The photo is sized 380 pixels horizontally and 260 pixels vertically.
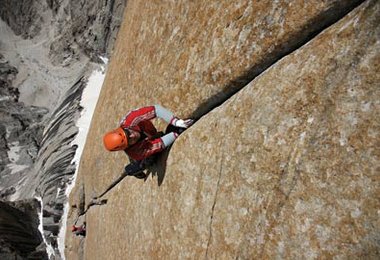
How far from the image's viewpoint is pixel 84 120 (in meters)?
23.1

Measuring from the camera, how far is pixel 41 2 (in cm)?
3241

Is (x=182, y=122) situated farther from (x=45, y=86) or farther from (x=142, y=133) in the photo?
(x=45, y=86)

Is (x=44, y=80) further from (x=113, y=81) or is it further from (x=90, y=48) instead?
(x=113, y=81)

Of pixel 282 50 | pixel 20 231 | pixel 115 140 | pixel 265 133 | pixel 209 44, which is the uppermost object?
pixel 282 50

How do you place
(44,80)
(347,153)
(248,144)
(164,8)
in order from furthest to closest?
(44,80) < (164,8) < (248,144) < (347,153)

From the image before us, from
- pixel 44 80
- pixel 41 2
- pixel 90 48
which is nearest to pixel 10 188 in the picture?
pixel 44 80

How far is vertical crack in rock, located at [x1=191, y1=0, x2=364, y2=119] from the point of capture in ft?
19.1

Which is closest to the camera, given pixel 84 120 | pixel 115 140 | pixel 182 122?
pixel 115 140

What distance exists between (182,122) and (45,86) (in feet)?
80.0

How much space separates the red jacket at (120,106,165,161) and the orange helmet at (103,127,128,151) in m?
0.43

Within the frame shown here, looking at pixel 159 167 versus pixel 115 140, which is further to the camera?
pixel 159 167

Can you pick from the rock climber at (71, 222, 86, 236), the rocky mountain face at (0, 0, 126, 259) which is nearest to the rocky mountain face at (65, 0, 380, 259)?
the rock climber at (71, 222, 86, 236)

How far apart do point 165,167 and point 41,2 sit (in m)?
27.6

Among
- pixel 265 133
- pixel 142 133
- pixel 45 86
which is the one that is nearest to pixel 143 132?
pixel 142 133
